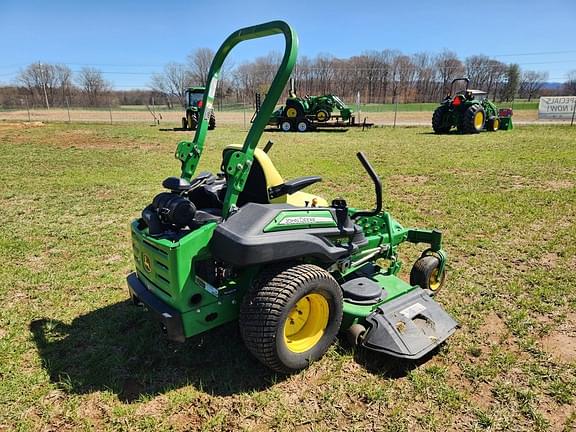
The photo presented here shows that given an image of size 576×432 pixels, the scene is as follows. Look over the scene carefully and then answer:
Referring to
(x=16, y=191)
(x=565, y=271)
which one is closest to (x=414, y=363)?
(x=565, y=271)

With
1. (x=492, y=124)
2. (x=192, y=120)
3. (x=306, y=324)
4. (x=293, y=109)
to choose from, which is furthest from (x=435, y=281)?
(x=192, y=120)

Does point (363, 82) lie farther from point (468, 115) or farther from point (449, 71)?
point (468, 115)

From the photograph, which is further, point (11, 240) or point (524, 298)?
point (11, 240)

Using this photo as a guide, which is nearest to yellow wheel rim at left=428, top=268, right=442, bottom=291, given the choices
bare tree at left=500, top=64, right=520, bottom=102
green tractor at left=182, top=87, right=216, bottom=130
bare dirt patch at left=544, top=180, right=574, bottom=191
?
bare dirt patch at left=544, top=180, right=574, bottom=191

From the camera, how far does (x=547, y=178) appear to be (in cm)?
859

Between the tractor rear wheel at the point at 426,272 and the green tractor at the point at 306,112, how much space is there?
17.4 m

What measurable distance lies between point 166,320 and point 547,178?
8.82 metres

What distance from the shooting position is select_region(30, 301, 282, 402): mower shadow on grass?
272 cm

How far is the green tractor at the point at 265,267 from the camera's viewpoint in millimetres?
2508

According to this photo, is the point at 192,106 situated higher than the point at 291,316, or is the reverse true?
the point at 192,106

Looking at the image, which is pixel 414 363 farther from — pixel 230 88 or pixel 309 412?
pixel 230 88

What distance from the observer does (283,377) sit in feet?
9.09

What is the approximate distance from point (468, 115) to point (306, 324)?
16441 mm

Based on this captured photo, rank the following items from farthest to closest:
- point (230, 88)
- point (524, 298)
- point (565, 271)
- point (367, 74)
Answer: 1. point (367, 74)
2. point (230, 88)
3. point (565, 271)
4. point (524, 298)
